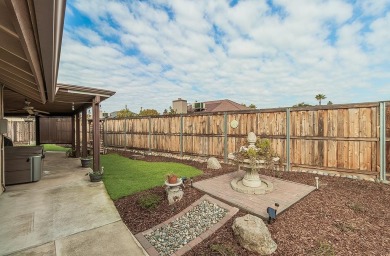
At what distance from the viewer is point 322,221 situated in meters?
3.71

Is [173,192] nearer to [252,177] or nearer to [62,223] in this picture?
[252,177]

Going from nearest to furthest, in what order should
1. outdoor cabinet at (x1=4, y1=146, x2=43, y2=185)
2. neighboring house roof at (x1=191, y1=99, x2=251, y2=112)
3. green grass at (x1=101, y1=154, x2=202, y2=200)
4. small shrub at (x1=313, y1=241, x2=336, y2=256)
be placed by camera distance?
1. small shrub at (x1=313, y1=241, x2=336, y2=256)
2. green grass at (x1=101, y1=154, x2=202, y2=200)
3. outdoor cabinet at (x1=4, y1=146, x2=43, y2=185)
4. neighboring house roof at (x1=191, y1=99, x2=251, y2=112)

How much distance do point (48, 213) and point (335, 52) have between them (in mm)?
14358

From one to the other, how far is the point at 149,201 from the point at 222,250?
2.34 metres

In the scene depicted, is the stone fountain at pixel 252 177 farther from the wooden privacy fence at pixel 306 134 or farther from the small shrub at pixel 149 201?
the wooden privacy fence at pixel 306 134

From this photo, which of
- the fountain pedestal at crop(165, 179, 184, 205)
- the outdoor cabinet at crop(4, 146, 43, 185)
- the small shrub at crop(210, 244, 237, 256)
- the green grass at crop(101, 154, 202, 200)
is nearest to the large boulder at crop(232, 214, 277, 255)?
the small shrub at crop(210, 244, 237, 256)

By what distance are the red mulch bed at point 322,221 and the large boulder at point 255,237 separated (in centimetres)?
12

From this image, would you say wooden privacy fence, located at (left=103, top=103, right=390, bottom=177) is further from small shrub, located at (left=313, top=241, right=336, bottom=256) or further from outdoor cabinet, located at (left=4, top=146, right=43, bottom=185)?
outdoor cabinet, located at (left=4, top=146, right=43, bottom=185)

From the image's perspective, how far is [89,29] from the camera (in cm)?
969

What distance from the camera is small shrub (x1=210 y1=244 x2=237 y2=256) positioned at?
294 cm

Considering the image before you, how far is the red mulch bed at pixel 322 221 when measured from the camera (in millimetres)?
3061

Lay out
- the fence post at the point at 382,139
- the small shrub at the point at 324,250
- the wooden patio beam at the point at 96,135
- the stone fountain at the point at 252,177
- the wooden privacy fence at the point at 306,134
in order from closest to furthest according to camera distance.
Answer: the small shrub at the point at 324,250 < the stone fountain at the point at 252,177 < the fence post at the point at 382,139 < the wooden privacy fence at the point at 306,134 < the wooden patio beam at the point at 96,135

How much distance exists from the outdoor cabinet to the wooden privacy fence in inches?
262

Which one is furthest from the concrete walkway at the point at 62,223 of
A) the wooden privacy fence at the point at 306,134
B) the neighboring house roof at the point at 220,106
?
the neighboring house roof at the point at 220,106
